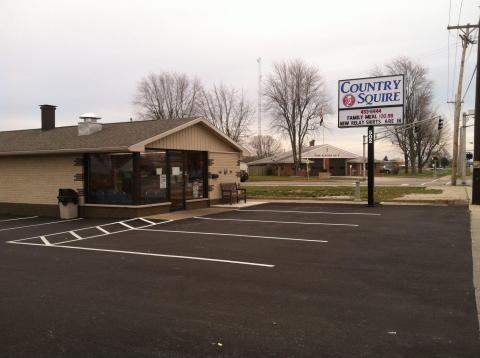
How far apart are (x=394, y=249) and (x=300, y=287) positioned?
11.4 feet

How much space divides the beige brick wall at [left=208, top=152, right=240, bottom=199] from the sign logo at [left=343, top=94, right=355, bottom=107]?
5323 millimetres

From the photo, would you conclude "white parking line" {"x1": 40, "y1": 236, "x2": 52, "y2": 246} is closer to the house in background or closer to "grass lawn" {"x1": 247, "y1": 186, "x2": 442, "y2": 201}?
"grass lawn" {"x1": 247, "y1": 186, "x2": 442, "y2": 201}

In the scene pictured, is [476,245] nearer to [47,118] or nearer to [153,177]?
[153,177]

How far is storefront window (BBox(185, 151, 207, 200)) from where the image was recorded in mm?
17875

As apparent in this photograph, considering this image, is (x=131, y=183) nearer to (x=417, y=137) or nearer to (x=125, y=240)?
(x=125, y=240)

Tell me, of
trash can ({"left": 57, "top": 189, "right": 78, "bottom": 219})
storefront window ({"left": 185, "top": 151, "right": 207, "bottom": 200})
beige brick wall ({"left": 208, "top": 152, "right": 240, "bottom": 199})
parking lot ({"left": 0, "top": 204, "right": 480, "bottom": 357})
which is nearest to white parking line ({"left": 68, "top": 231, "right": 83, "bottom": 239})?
parking lot ({"left": 0, "top": 204, "right": 480, "bottom": 357})

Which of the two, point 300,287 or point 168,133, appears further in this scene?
point 168,133

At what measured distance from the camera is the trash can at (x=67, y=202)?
16141 mm

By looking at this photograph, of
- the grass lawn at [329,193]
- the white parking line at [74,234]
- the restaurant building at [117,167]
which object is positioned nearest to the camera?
the white parking line at [74,234]

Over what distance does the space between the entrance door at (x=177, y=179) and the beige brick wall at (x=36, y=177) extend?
3158 mm

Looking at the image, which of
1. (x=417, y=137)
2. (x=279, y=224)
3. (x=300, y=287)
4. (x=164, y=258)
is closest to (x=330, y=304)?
(x=300, y=287)

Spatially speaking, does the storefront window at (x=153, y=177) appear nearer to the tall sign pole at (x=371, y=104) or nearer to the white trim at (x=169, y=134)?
the white trim at (x=169, y=134)

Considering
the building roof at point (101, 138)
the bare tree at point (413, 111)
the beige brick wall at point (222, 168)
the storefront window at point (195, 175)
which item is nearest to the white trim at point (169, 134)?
the building roof at point (101, 138)

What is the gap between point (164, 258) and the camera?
8.73m
